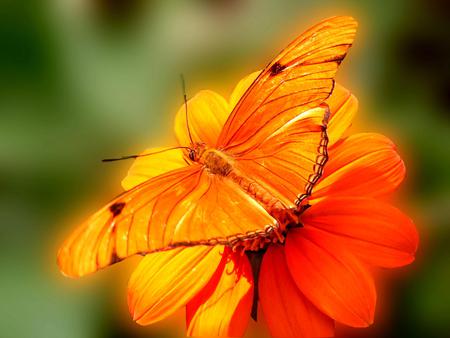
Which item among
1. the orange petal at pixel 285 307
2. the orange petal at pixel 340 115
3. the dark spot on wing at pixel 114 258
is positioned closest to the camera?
the dark spot on wing at pixel 114 258

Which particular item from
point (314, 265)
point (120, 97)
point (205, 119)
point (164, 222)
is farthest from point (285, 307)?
point (120, 97)

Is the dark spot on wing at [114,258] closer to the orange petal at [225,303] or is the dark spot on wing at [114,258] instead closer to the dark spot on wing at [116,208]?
the dark spot on wing at [116,208]

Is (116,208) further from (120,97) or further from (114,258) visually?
(120,97)

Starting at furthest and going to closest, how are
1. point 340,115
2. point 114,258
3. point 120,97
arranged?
point 120,97, point 340,115, point 114,258

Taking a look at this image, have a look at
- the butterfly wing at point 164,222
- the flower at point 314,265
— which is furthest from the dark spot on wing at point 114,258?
the flower at point 314,265

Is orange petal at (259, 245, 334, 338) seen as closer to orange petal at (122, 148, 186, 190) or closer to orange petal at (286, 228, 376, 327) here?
orange petal at (286, 228, 376, 327)

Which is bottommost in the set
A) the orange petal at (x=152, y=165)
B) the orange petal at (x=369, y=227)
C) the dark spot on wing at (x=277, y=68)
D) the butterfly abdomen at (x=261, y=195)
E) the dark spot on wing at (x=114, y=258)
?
the orange petal at (x=369, y=227)
